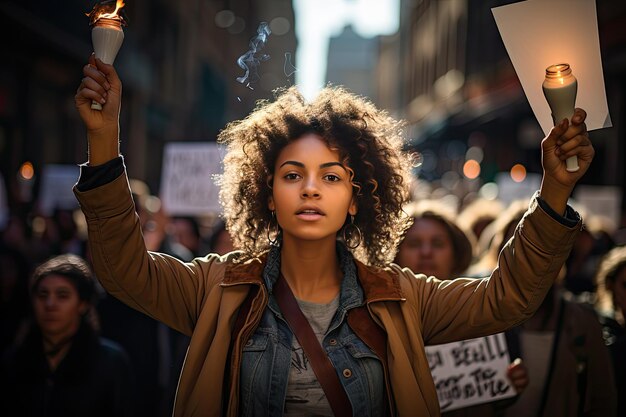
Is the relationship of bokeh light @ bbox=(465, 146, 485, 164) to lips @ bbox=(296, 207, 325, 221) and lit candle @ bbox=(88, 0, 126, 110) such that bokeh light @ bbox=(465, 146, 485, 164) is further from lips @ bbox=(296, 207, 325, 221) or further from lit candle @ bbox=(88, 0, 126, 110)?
lit candle @ bbox=(88, 0, 126, 110)

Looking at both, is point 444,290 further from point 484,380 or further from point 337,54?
point 337,54

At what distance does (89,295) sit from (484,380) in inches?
86.4

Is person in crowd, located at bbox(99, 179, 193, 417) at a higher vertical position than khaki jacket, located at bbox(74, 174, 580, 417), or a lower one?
lower

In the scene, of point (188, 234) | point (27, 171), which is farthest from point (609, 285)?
point (27, 171)

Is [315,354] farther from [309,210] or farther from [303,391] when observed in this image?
[309,210]

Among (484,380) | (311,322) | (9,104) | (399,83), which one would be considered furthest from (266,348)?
(399,83)

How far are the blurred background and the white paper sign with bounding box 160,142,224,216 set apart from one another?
1.36m

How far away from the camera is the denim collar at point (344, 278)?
262 centimetres

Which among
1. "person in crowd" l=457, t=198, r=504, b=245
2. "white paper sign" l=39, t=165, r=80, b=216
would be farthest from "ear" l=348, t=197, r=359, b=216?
"white paper sign" l=39, t=165, r=80, b=216

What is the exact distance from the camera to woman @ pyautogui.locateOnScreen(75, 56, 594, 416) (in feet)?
7.51

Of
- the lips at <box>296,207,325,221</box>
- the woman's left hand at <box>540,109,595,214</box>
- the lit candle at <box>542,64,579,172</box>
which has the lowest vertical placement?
the lips at <box>296,207,325,221</box>

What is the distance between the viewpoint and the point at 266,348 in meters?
2.49

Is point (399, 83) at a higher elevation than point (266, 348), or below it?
higher

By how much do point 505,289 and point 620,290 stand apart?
7.34 ft
